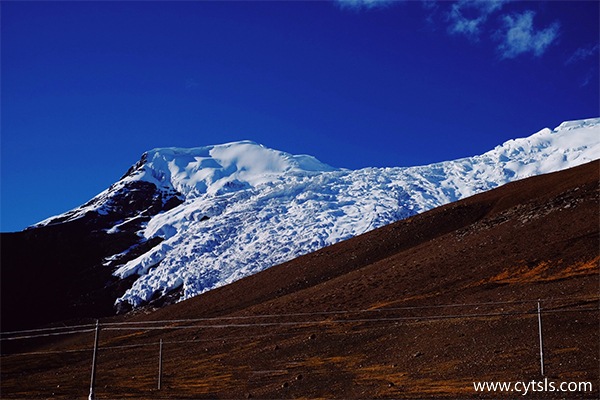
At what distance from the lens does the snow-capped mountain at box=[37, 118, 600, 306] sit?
7263 cm

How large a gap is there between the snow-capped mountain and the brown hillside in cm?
1740

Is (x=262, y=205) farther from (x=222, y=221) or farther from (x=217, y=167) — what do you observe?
(x=217, y=167)

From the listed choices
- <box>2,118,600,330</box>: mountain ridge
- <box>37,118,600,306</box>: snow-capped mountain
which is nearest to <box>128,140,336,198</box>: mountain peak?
<box>37,118,600,306</box>: snow-capped mountain

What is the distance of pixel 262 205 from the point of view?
287 ft

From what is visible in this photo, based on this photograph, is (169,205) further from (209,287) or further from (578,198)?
(578,198)

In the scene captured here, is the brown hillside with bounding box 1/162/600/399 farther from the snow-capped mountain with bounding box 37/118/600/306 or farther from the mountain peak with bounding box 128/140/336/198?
the mountain peak with bounding box 128/140/336/198

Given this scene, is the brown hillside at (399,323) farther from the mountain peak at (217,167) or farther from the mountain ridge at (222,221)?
the mountain peak at (217,167)

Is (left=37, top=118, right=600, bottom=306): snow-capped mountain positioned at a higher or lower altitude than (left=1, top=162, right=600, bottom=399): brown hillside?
higher

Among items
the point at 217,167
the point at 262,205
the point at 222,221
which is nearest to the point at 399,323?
the point at 222,221

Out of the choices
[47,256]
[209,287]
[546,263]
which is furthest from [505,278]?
[47,256]

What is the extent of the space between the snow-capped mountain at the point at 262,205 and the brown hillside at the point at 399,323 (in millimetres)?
17398

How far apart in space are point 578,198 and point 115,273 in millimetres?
61151

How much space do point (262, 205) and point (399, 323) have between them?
6025cm

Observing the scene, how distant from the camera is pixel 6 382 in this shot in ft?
119
